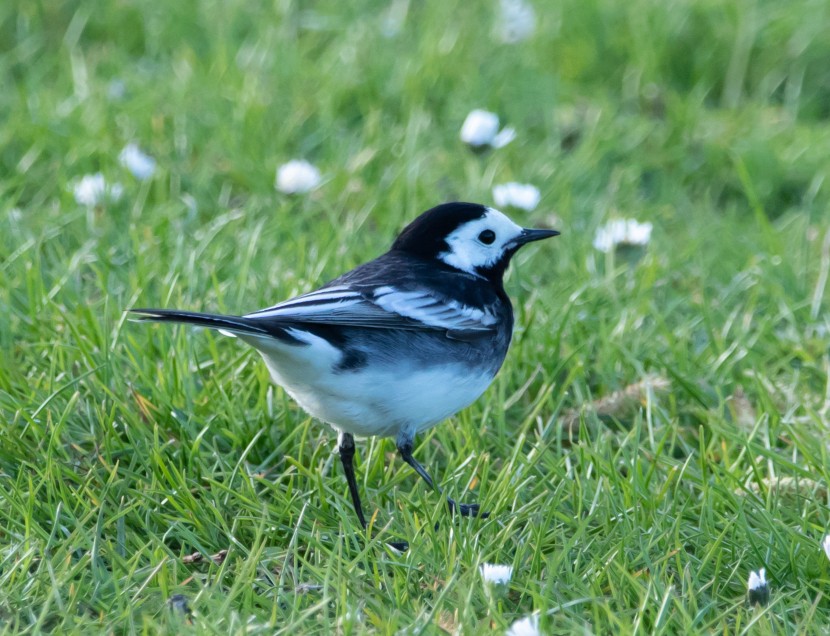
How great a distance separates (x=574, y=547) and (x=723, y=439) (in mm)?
979

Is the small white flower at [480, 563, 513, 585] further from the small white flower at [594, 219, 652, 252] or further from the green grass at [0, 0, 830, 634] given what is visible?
the small white flower at [594, 219, 652, 252]

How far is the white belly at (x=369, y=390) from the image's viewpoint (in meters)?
3.82

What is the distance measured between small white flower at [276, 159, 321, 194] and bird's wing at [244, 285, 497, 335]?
1.79 meters

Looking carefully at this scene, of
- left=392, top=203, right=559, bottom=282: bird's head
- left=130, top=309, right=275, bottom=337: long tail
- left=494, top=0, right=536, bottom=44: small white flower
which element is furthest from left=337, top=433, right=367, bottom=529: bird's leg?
left=494, top=0, right=536, bottom=44: small white flower

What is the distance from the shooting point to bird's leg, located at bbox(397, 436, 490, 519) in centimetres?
388

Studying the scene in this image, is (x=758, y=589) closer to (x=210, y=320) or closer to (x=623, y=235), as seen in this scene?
(x=210, y=320)

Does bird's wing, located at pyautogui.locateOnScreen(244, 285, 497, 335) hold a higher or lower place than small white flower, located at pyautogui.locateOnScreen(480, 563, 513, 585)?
higher

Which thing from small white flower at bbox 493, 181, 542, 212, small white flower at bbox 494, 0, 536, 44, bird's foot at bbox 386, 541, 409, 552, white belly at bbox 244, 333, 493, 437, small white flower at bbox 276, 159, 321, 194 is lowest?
small white flower at bbox 494, 0, 536, 44

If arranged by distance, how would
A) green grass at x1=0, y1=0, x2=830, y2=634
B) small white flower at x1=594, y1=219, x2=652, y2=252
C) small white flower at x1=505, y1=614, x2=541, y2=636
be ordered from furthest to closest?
1. small white flower at x1=594, y1=219, x2=652, y2=252
2. green grass at x1=0, y1=0, x2=830, y2=634
3. small white flower at x1=505, y1=614, x2=541, y2=636

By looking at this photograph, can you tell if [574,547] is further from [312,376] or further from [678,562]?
[312,376]

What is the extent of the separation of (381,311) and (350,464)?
497mm

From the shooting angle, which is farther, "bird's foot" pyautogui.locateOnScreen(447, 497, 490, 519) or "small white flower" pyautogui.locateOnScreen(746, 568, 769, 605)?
"bird's foot" pyautogui.locateOnScreen(447, 497, 490, 519)

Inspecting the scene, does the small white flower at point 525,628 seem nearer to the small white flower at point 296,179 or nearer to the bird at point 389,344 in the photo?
the bird at point 389,344

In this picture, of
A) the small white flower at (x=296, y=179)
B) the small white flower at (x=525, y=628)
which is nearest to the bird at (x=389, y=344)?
the small white flower at (x=525, y=628)
